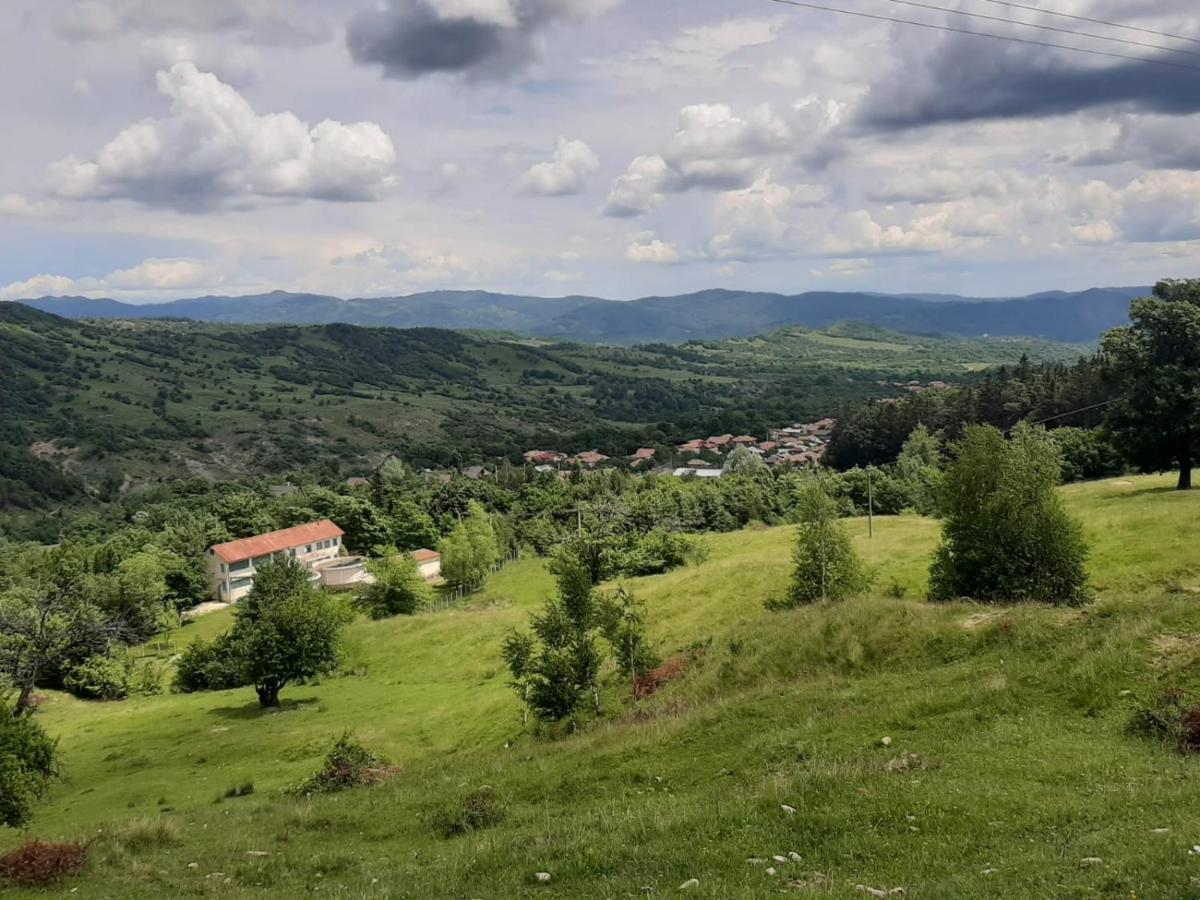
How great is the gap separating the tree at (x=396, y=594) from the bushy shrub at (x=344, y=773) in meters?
52.5

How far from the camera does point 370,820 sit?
19.7m

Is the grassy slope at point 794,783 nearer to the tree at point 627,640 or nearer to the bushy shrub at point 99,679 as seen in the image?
the tree at point 627,640

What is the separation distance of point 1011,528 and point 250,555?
99.8 m

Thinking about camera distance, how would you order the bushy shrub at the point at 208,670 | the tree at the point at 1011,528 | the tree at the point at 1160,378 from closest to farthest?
1. the tree at the point at 1011,528
2. the tree at the point at 1160,378
3. the bushy shrub at the point at 208,670

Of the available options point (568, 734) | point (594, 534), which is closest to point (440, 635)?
point (594, 534)

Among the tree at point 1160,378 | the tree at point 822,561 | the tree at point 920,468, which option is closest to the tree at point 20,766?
the tree at point 822,561

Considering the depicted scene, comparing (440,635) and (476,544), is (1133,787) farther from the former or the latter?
(476,544)

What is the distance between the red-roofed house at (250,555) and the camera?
10612cm

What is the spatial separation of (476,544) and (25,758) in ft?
232

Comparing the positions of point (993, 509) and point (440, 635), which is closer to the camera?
point (993, 509)

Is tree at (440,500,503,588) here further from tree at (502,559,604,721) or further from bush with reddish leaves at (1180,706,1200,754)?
bush with reddish leaves at (1180,706,1200,754)

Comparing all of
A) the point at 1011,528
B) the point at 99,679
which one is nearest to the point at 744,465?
the point at 99,679

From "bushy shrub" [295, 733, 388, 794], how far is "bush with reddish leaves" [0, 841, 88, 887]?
33.8ft

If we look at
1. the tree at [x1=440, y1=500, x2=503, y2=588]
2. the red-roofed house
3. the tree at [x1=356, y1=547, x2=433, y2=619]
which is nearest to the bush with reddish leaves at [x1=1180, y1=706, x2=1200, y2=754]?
the tree at [x1=356, y1=547, x2=433, y2=619]
